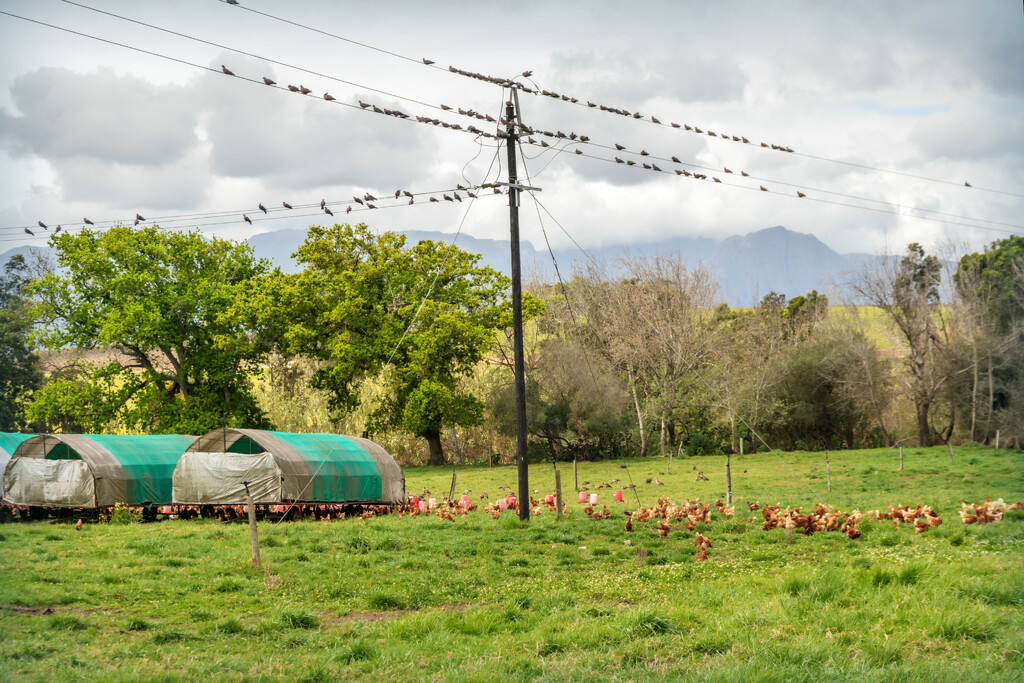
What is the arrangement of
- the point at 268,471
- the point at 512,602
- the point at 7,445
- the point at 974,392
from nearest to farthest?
the point at 512,602 < the point at 268,471 < the point at 7,445 < the point at 974,392

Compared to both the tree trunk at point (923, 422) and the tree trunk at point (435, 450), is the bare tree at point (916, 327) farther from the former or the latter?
the tree trunk at point (435, 450)

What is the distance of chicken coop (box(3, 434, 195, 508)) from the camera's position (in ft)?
78.3

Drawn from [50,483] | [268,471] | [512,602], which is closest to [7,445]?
[50,483]

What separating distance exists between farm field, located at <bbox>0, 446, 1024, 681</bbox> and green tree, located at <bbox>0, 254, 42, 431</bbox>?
73.7 feet

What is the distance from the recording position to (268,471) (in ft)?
76.4

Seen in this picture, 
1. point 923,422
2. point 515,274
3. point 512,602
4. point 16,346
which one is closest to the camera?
point 512,602

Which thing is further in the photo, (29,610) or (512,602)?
(29,610)

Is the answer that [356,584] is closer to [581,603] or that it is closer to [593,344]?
[581,603]

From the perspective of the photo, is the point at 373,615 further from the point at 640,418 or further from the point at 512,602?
the point at 640,418

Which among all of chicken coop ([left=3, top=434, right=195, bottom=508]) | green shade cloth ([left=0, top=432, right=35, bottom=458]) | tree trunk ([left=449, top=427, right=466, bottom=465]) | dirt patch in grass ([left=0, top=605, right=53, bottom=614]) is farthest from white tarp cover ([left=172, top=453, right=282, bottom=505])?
tree trunk ([left=449, top=427, right=466, bottom=465])

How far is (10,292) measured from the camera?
4559 cm

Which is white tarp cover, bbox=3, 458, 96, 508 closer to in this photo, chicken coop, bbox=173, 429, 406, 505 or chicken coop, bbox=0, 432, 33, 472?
chicken coop, bbox=0, 432, 33, 472

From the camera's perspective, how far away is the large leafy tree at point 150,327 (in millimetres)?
43438

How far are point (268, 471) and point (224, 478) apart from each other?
1.59 metres
